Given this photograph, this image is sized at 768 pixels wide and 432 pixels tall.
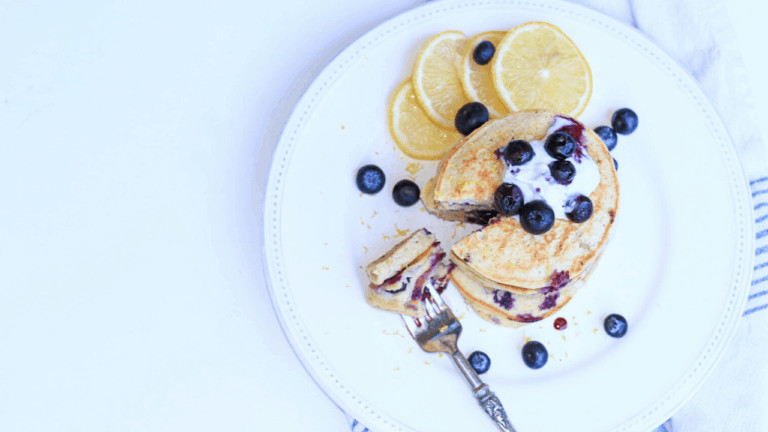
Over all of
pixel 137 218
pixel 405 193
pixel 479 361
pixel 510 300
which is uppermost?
pixel 137 218

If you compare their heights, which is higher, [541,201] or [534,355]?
[541,201]

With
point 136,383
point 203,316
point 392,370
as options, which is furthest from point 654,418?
point 136,383

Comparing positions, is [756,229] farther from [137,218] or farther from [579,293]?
[137,218]

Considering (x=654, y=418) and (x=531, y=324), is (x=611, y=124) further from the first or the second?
(x=654, y=418)

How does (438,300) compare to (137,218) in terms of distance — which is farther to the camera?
(137,218)

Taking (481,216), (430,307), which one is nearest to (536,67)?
(481,216)

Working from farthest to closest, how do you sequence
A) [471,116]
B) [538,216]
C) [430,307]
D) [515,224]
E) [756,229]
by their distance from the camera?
[756,229], [430,307], [471,116], [515,224], [538,216]

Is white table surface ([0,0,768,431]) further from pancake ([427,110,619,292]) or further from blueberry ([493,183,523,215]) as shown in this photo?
blueberry ([493,183,523,215])
